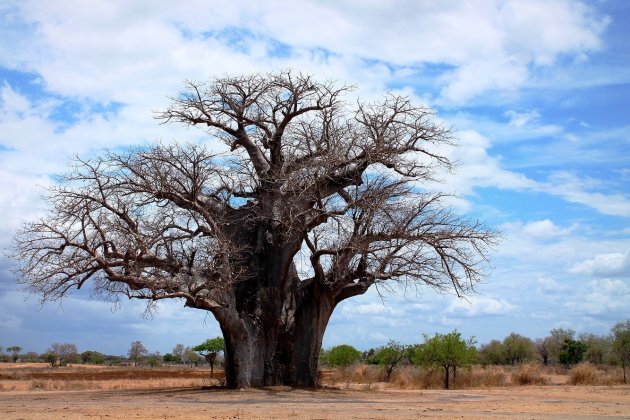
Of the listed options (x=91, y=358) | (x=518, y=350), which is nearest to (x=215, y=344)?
(x=518, y=350)

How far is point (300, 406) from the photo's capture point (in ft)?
53.3

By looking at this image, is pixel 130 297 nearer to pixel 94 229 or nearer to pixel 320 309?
pixel 94 229

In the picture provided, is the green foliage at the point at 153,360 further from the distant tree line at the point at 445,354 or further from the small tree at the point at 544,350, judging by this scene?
the small tree at the point at 544,350

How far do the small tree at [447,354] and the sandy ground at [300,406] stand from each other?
935cm

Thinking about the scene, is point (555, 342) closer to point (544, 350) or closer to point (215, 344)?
point (544, 350)

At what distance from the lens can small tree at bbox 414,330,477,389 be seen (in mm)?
30781

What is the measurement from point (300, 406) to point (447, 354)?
52.4ft

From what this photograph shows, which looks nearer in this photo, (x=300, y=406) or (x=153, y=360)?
(x=300, y=406)

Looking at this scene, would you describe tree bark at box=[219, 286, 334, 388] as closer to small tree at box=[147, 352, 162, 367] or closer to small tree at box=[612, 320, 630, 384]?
small tree at box=[612, 320, 630, 384]

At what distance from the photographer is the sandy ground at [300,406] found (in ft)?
46.4

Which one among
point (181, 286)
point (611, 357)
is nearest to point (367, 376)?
point (611, 357)

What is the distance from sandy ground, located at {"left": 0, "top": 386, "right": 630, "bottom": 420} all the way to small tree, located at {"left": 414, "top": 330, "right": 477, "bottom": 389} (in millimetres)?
9352

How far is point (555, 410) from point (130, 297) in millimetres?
10605

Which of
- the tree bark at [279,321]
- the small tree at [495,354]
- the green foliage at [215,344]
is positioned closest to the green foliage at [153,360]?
the green foliage at [215,344]
